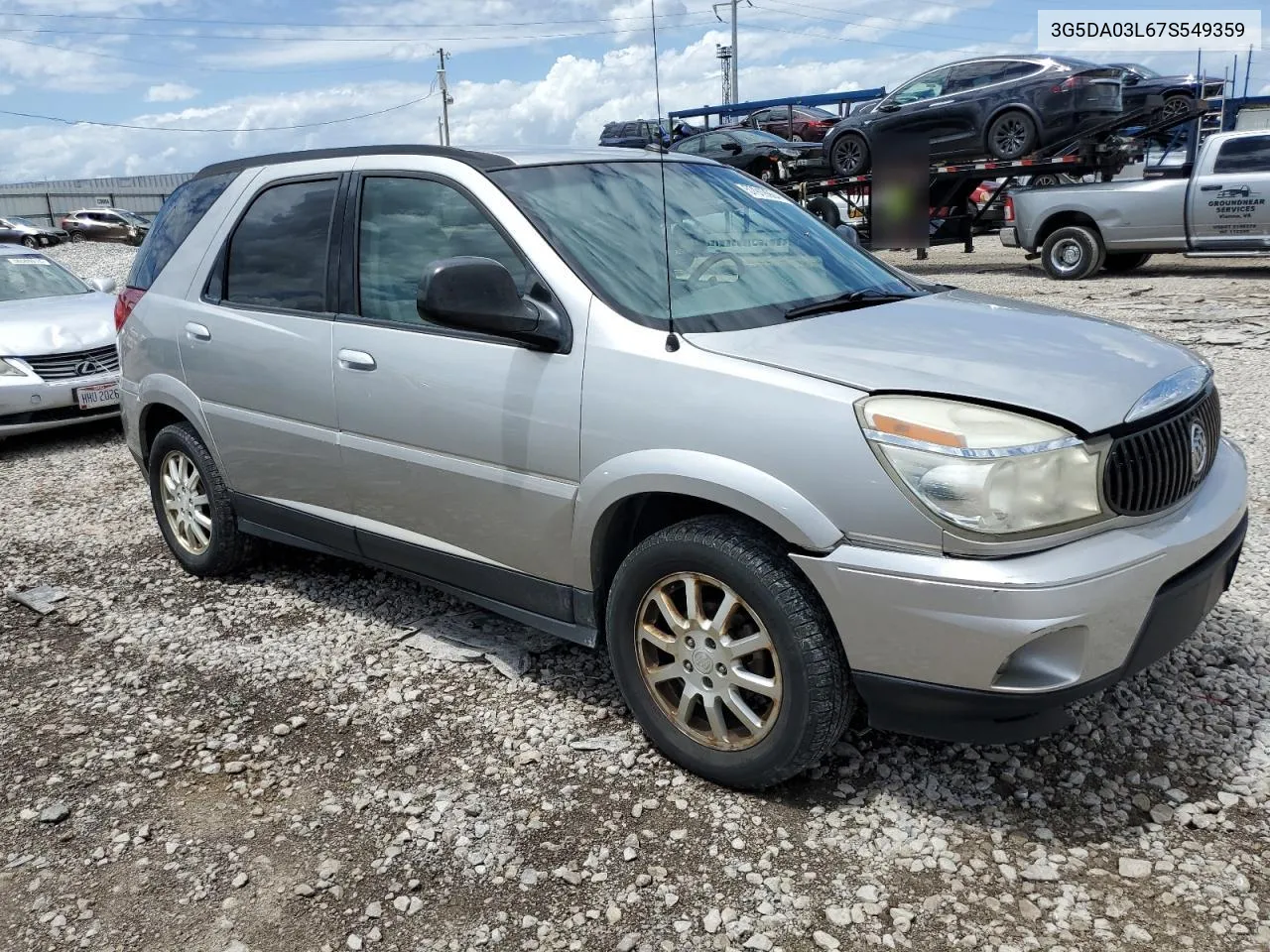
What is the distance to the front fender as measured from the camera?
264 centimetres

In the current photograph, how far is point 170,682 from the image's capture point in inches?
156

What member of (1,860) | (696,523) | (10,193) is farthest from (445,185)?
(10,193)

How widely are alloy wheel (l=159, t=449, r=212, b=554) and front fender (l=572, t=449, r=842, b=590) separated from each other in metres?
2.38

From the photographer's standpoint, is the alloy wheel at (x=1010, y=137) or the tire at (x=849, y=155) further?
the tire at (x=849, y=155)

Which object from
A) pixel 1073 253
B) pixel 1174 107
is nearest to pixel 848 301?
pixel 1073 253

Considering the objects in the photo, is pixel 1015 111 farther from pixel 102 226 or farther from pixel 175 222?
pixel 102 226

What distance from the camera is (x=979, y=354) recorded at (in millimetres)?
2838

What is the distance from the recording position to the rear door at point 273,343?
155 inches

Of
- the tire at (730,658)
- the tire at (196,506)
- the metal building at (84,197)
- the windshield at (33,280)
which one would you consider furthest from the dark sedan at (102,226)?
the tire at (730,658)

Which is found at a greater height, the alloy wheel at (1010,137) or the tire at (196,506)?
the alloy wheel at (1010,137)

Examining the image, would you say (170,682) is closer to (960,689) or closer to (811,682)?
(811,682)

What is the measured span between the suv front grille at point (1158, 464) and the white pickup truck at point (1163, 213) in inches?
460

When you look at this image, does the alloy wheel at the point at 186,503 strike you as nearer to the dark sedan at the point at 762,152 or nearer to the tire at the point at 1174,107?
the dark sedan at the point at 762,152

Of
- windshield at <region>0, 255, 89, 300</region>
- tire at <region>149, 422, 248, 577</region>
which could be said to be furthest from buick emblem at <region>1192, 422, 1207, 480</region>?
windshield at <region>0, 255, 89, 300</region>
